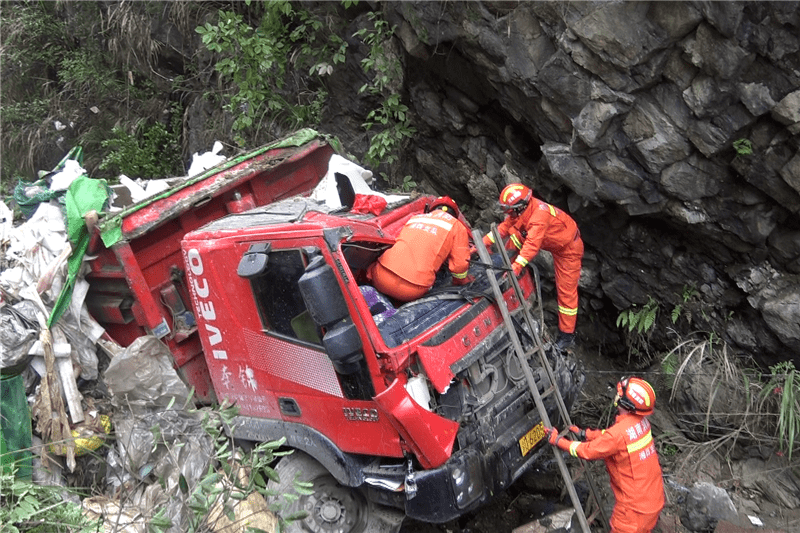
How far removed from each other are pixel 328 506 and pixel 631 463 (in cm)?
168

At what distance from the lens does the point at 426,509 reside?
3.34 metres

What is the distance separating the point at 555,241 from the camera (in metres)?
5.15

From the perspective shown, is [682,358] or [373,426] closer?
[373,426]

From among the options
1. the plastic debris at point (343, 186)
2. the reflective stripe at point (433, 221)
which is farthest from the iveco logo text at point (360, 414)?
the plastic debris at point (343, 186)

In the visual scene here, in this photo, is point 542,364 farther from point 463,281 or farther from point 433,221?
point 433,221

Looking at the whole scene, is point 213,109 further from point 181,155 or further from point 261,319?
point 261,319

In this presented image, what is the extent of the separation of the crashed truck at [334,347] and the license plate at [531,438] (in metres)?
0.01

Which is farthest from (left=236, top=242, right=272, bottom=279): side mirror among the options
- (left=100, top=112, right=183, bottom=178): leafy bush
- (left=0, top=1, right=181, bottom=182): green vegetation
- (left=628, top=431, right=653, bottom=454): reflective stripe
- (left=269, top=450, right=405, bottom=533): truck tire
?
(left=0, top=1, right=181, bottom=182): green vegetation

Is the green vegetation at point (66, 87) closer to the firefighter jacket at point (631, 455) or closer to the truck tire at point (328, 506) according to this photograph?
the truck tire at point (328, 506)

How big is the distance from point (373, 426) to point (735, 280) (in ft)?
11.0

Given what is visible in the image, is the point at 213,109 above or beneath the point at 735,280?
beneath

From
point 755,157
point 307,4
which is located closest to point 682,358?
point 755,157

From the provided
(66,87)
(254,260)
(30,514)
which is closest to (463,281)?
(254,260)

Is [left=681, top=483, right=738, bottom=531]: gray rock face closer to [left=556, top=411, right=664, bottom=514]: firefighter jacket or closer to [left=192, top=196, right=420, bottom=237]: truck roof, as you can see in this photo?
[left=556, top=411, right=664, bottom=514]: firefighter jacket
